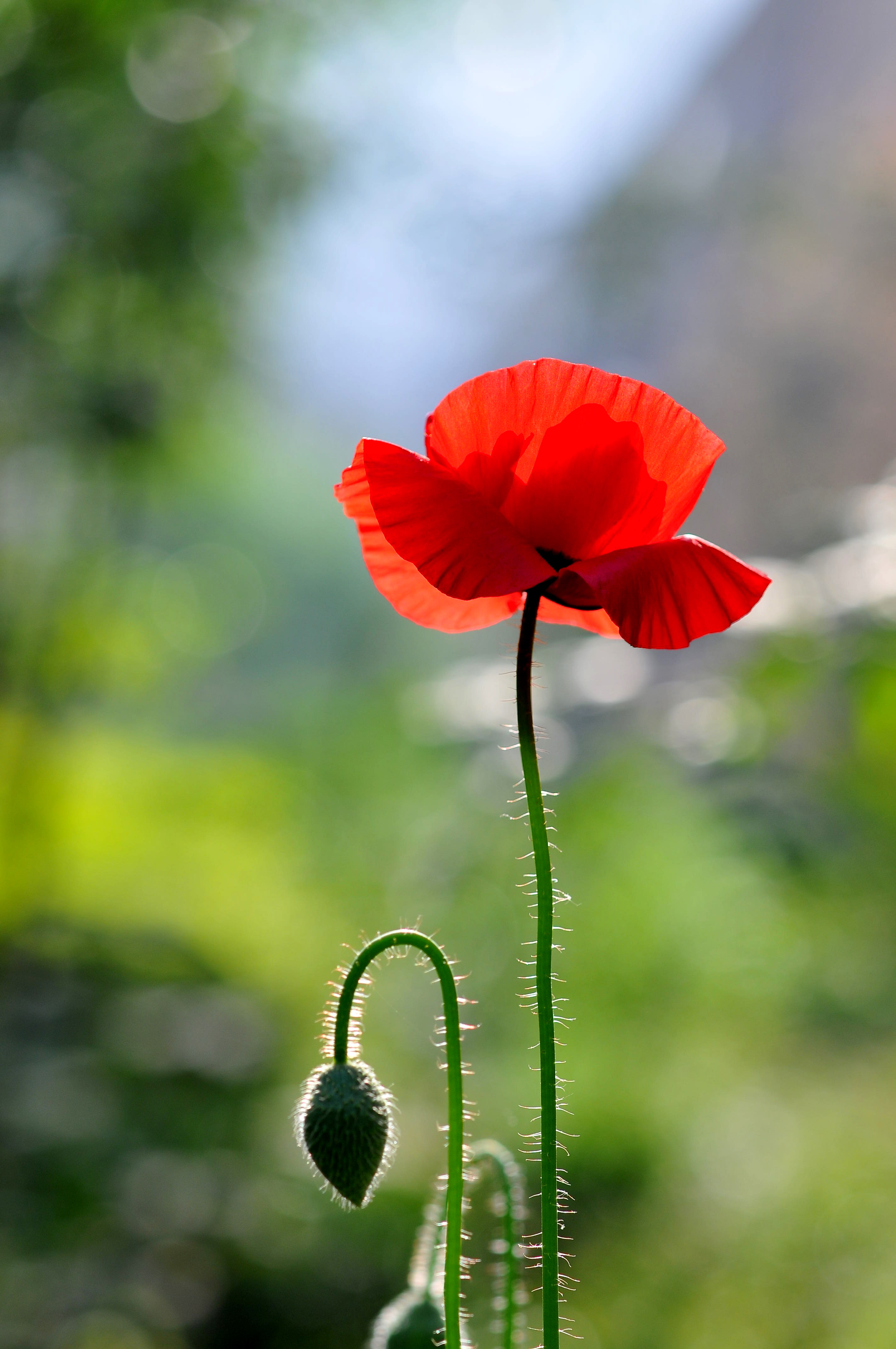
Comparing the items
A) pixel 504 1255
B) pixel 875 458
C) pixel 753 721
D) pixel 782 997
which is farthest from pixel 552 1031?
pixel 875 458

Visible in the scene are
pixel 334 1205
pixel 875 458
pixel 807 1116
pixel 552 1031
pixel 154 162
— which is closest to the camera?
pixel 552 1031

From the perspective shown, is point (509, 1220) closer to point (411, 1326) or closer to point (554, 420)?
point (411, 1326)

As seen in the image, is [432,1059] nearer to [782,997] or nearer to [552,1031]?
[782,997]

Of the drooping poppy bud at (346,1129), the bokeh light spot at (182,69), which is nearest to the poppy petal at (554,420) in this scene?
the drooping poppy bud at (346,1129)

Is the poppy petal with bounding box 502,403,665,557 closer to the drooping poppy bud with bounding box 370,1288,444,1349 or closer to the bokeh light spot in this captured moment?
the drooping poppy bud with bounding box 370,1288,444,1349

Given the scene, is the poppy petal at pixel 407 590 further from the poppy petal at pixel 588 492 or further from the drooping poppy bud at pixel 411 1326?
the drooping poppy bud at pixel 411 1326

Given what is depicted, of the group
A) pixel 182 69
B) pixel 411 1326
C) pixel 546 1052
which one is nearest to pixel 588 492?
pixel 546 1052
